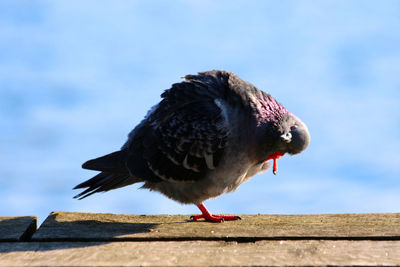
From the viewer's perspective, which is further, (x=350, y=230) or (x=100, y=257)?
(x=350, y=230)

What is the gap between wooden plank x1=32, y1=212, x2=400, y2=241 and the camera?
5012mm

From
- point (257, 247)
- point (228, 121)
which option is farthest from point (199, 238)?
point (228, 121)

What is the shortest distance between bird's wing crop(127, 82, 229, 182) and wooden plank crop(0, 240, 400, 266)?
56.2 inches

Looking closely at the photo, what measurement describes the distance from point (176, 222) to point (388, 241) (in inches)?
98.1

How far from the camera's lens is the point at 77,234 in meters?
5.18

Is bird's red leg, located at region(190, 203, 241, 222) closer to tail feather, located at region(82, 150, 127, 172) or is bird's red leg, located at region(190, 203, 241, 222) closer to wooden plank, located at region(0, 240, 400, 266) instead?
tail feather, located at region(82, 150, 127, 172)

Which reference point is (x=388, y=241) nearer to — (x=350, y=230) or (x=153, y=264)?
(x=350, y=230)

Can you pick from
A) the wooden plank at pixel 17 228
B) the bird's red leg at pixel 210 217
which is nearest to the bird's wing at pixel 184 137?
the bird's red leg at pixel 210 217

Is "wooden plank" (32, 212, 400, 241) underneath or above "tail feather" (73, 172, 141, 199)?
underneath

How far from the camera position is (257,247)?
4.62m

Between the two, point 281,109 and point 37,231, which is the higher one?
point 281,109

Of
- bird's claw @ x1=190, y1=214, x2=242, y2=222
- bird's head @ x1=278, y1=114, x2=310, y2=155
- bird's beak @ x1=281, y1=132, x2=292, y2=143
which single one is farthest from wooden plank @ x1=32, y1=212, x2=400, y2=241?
bird's beak @ x1=281, y1=132, x2=292, y2=143

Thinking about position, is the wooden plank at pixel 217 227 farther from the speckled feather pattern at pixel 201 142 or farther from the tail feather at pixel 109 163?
the tail feather at pixel 109 163

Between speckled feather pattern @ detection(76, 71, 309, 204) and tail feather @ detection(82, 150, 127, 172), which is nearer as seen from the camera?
speckled feather pattern @ detection(76, 71, 309, 204)
